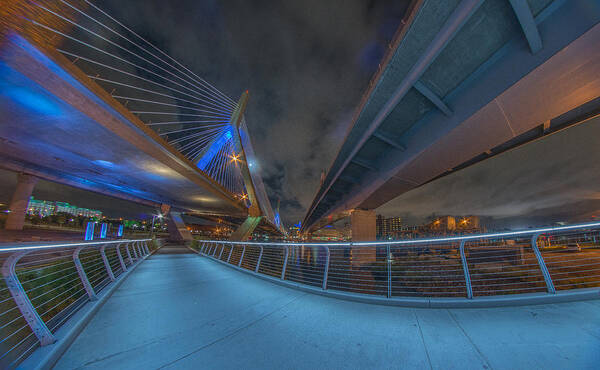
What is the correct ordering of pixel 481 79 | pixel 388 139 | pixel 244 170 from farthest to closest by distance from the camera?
1. pixel 244 170
2. pixel 388 139
3. pixel 481 79

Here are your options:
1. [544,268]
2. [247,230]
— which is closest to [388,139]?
[544,268]

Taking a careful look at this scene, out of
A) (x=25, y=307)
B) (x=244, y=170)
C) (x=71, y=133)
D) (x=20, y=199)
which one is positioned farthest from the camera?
(x=244, y=170)

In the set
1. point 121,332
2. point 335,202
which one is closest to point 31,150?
point 121,332

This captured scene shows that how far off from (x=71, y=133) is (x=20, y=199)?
18.2 meters

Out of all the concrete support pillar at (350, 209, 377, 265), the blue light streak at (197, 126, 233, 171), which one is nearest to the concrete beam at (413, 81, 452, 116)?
the concrete support pillar at (350, 209, 377, 265)

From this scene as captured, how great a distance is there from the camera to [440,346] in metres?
2.30

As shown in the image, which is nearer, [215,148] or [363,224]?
[363,224]

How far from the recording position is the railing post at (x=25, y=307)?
2189 millimetres

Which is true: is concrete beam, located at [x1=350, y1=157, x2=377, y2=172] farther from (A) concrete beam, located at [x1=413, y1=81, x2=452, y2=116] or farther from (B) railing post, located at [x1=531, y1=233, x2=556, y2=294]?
(B) railing post, located at [x1=531, y1=233, x2=556, y2=294]

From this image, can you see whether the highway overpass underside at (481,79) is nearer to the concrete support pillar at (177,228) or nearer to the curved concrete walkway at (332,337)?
the curved concrete walkway at (332,337)

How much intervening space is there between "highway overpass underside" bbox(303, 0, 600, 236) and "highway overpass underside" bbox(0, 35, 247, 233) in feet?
44.9

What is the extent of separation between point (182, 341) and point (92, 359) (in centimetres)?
83

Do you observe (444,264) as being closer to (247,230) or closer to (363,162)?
(363,162)

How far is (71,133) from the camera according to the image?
13.7 meters
